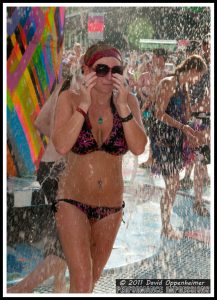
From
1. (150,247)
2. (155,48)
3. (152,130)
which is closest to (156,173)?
(152,130)

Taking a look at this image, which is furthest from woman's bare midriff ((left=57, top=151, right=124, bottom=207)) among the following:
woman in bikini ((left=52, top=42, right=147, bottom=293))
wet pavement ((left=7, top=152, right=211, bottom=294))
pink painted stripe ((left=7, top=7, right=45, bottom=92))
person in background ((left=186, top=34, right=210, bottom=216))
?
pink painted stripe ((left=7, top=7, right=45, bottom=92))

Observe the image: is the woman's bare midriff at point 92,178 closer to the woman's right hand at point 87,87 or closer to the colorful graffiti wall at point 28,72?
the woman's right hand at point 87,87

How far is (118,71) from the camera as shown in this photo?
2305mm

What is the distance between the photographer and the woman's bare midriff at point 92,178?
235 cm

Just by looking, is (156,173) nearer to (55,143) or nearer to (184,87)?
(184,87)

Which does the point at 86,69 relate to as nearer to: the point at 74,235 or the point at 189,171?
the point at 74,235

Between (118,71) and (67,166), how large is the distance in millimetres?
625

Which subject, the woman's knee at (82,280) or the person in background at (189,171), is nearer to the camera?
the woman's knee at (82,280)

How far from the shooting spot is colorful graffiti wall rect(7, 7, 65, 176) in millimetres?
3943

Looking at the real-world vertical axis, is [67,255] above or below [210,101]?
below

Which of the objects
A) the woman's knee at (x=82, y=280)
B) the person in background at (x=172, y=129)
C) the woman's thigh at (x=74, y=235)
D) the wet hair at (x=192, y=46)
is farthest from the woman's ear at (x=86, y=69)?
the wet hair at (x=192, y=46)

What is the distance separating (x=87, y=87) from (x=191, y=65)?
1806mm

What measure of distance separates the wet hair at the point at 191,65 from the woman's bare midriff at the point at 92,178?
1.72 m

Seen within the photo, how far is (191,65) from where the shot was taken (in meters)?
3.76
